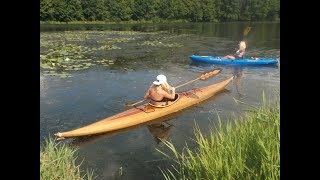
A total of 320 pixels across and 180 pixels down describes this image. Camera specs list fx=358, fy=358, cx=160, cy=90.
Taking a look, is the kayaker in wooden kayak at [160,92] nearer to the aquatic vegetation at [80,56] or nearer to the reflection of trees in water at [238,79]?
A: the reflection of trees in water at [238,79]

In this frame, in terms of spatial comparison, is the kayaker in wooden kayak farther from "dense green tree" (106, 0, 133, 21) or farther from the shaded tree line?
"dense green tree" (106, 0, 133, 21)

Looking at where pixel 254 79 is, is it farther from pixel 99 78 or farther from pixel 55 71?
pixel 55 71

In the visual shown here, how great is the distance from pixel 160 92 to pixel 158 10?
3799 centimetres

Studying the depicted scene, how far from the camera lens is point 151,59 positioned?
15789mm

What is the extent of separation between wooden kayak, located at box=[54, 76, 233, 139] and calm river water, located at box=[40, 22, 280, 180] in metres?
0.17

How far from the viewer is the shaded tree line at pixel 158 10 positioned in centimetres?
3628

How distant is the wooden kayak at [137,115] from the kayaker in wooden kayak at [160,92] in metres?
0.14

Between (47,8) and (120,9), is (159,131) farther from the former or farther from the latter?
(120,9)

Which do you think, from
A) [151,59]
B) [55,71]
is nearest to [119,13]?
[151,59]

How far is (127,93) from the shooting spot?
396 inches

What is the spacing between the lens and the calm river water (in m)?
6.09

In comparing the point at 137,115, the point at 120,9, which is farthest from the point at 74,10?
the point at 137,115
